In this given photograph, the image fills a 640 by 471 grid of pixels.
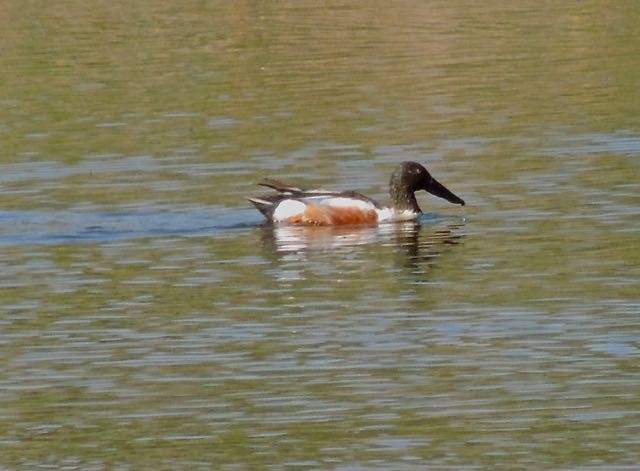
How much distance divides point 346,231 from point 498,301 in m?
4.35

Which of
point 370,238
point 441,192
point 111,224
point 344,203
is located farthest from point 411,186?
point 111,224

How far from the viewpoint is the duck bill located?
1908 centimetres

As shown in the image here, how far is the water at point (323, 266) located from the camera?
11125mm

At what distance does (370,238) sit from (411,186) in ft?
4.12

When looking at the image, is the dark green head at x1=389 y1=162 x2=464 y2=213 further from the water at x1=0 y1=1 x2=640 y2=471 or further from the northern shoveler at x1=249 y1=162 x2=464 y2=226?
the water at x1=0 y1=1 x2=640 y2=471

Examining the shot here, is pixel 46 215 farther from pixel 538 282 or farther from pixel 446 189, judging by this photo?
pixel 538 282

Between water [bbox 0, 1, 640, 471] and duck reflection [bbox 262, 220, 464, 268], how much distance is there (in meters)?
0.06

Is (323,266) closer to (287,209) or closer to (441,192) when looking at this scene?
(287,209)

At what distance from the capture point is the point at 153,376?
1252 cm

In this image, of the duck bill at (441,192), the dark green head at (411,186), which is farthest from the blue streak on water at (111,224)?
the duck bill at (441,192)

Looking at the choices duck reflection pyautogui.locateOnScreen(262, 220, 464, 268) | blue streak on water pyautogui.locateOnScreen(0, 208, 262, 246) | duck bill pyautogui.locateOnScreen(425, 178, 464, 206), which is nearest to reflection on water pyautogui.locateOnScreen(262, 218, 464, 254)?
duck reflection pyautogui.locateOnScreen(262, 220, 464, 268)

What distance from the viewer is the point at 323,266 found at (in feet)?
54.0

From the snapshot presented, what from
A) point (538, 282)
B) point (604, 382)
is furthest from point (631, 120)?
point (604, 382)

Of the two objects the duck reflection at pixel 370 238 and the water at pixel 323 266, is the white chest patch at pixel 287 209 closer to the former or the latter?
the duck reflection at pixel 370 238
